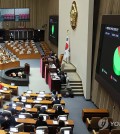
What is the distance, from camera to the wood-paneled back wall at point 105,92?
13.1 meters

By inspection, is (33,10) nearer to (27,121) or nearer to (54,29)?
(54,29)

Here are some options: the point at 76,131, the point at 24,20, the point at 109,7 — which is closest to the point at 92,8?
the point at 109,7

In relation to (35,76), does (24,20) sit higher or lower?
higher

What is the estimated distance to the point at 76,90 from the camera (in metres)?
18.4

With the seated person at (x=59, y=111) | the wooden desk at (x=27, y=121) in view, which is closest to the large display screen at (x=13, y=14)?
the seated person at (x=59, y=111)

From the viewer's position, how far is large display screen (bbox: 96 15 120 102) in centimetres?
1259

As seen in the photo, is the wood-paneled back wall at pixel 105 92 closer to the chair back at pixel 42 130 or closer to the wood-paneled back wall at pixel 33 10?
the chair back at pixel 42 130

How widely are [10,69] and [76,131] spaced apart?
36.9 ft

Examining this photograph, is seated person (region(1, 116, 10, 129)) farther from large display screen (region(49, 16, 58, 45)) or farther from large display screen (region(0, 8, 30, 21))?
large display screen (region(0, 8, 30, 21))

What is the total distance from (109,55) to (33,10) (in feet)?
95.8

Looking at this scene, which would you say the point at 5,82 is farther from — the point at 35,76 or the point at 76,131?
the point at 76,131

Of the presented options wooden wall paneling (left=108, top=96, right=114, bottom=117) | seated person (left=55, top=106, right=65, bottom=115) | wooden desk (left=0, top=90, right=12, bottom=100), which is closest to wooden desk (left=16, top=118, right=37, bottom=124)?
seated person (left=55, top=106, right=65, bottom=115)

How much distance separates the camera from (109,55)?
1365 cm

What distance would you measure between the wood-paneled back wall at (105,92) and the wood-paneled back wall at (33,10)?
25832 mm
